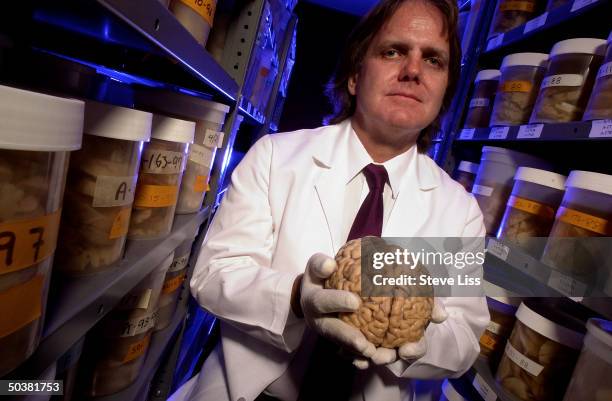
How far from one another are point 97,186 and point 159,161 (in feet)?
0.88

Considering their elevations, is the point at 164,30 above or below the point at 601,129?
below

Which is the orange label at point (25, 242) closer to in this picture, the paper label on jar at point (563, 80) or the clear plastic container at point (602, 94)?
the clear plastic container at point (602, 94)

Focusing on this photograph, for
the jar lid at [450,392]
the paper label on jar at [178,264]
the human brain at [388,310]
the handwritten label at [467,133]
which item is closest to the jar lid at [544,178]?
the handwritten label at [467,133]

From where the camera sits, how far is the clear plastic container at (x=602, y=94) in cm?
105

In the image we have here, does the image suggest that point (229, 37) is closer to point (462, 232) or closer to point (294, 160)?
point (294, 160)

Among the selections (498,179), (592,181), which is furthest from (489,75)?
(592,181)

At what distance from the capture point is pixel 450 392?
154 cm

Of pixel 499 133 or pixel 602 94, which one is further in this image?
pixel 499 133

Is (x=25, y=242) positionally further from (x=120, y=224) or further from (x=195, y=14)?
(x=195, y=14)

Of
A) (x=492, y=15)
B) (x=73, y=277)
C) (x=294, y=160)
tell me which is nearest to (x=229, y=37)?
(x=294, y=160)

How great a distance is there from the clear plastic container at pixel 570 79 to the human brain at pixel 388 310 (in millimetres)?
972

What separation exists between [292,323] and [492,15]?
2068 millimetres

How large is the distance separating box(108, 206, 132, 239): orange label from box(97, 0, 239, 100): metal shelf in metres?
0.31

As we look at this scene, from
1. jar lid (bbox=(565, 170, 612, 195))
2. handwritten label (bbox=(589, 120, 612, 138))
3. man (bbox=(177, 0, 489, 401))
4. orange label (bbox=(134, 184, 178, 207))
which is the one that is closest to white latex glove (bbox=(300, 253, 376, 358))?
man (bbox=(177, 0, 489, 401))
